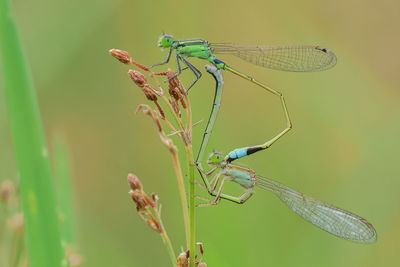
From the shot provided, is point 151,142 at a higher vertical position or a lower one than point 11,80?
lower

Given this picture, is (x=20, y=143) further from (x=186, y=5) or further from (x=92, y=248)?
(x=186, y=5)

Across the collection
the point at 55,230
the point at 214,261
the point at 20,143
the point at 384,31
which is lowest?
the point at 214,261

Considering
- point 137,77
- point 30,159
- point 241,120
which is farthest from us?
point 241,120

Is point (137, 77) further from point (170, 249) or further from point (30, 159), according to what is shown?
point (170, 249)

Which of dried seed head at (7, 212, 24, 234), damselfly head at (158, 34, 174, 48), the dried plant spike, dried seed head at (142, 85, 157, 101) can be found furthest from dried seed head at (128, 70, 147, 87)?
damselfly head at (158, 34, 174, 48)

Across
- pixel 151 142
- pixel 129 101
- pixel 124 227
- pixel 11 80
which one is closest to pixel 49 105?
pixel 129 101

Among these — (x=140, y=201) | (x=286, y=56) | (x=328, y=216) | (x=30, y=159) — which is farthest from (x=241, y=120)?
(x=30, y=159)

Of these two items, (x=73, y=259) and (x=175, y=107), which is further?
(x=73, y=259)
